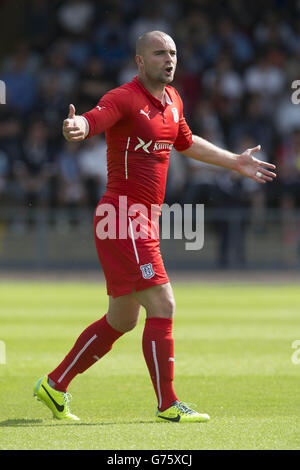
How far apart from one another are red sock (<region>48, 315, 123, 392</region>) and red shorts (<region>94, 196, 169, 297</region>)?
1.17 ft

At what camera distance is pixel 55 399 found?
263 inches

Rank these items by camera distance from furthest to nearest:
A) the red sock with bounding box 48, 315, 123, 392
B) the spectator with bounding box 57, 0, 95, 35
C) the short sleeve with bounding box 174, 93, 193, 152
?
Result: the spectator with bounding box 57, 0, 95, 35, the short sleeve with bounding box 174, 93, 193, 152, the red sock with bounding box 48, 315, 123, 392

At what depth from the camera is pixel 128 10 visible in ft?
80.0

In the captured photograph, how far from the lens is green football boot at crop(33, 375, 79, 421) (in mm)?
6594

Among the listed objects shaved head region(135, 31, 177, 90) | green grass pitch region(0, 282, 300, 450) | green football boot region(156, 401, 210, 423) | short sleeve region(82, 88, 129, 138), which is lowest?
green grass pitch region(0, 282, 300, 450)

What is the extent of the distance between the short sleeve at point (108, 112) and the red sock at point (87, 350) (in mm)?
1429

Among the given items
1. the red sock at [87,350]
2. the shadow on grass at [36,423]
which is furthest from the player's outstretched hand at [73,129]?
the shadow on grass at [36,423]

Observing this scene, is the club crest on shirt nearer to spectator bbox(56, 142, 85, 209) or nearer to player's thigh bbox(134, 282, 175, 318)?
player's thigh bbox(134, 282, 175, 318)

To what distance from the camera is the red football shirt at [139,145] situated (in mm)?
6457

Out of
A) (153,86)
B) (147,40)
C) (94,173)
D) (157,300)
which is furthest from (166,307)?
(94,173)

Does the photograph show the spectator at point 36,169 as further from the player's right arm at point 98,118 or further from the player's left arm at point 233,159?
the player's right arm at point 98,118

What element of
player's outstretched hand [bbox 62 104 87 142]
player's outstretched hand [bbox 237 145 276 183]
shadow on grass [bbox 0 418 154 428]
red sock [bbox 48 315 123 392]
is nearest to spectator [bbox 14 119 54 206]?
player's outstretched hand [bbox 237 145 276 183]

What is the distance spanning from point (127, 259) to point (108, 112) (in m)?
0.99

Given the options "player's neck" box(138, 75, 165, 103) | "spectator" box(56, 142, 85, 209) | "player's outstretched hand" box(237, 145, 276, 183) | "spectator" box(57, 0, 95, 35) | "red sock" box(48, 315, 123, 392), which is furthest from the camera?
"spectator" box(57, 0, 95, 35)
